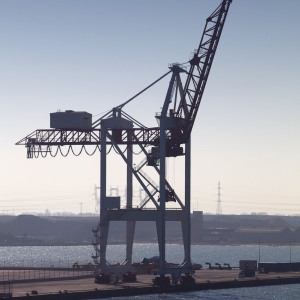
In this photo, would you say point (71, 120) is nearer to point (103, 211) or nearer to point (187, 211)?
point (103, 211)

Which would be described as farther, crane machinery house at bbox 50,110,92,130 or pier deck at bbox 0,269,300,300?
crane machinery house at bbox 50,110,92,130

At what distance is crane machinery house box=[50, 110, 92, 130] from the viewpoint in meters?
105

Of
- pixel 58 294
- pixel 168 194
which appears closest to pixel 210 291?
pixel 168 194

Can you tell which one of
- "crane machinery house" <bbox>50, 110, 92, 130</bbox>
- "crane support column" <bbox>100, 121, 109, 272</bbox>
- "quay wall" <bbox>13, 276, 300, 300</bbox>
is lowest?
"quay wall" <bbox>13, 276, 300, 300</bbox>

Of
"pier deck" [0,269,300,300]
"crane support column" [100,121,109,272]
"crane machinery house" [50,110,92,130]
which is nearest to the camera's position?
"pier deck" [0,269,300,300]

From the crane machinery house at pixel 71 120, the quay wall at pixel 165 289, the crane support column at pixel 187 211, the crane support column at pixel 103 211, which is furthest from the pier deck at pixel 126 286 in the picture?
the crane machinery house at pixel 71 120

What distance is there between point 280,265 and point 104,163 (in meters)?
36.8

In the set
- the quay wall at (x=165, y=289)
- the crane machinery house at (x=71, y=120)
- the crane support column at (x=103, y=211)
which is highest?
the crane machinery house at (x=71, y=120)

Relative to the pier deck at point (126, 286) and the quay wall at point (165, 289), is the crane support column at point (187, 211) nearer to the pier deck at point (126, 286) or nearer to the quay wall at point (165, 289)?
the pier deck at point (126, 286)

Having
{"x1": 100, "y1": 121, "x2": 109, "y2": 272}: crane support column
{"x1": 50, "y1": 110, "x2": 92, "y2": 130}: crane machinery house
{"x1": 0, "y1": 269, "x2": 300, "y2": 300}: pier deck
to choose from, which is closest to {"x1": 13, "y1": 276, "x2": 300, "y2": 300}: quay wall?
{"x1": 0, "y1": 269, "x2": 300, "y2": 300}: pier deck

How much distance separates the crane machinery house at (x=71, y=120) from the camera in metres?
105

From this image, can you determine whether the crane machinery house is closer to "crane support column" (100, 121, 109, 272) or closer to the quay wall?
"crane support column" (100, 121, 109, 272)

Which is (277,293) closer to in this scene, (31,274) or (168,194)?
(168,194)

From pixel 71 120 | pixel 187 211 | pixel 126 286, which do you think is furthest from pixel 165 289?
pixel 71 120
